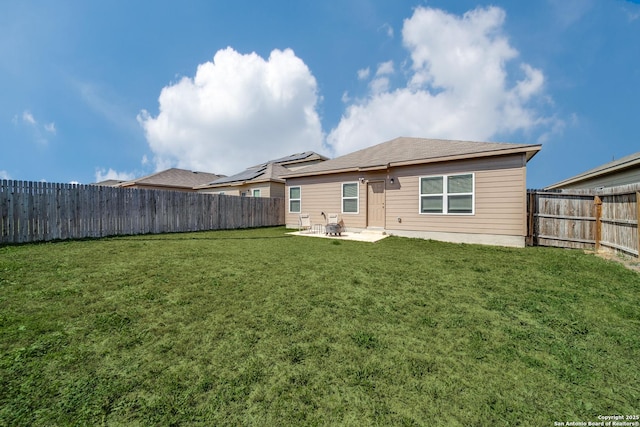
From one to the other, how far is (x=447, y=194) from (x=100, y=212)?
12823 millimetres

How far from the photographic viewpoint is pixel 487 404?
1.86 m

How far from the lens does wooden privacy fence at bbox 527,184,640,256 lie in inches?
246

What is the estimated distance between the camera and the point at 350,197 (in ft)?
38.1

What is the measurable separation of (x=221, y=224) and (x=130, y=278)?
9551mm

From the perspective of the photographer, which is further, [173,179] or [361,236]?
[173,179]

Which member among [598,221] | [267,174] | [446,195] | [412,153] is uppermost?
[267,174]

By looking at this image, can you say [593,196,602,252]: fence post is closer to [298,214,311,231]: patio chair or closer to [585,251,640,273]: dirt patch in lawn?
[585,251,640,273]: dirt patch in lawn

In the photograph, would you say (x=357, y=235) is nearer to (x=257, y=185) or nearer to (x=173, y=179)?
(x=257, y=185)

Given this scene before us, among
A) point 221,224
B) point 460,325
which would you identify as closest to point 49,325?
point 460,325

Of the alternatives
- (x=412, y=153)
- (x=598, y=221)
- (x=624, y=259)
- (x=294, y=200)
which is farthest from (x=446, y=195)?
(x=294, y=200)

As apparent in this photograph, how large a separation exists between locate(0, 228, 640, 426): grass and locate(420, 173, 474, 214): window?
4.18 m

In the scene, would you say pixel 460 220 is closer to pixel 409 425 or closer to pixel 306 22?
pixel 409 425

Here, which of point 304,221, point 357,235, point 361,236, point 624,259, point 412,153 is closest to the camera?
point 624,259

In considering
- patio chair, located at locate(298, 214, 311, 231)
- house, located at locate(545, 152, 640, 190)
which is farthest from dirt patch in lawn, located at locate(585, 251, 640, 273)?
patio chair, located at locate(298, 214, 311, 231)
